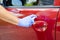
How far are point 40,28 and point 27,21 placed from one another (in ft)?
0.76

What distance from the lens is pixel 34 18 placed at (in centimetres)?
335

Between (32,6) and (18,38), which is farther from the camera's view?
(32,6)

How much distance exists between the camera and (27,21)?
3.34 metres

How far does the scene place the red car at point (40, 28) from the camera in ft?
10.5

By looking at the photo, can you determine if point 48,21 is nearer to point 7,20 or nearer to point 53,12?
point 53,12

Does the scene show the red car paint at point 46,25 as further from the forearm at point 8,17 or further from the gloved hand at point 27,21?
the forearm at point 8,17

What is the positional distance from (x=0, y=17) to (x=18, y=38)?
1.43ft

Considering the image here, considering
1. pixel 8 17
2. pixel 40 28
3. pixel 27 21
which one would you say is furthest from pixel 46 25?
pixel 8 17

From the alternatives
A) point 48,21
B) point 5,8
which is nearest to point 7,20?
point 5,8

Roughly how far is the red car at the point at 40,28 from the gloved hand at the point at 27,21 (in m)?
0.06

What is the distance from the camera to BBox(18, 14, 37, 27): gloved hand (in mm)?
3293

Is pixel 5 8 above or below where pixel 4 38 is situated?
above

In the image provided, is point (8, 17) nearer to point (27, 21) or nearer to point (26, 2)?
point (27, 21)

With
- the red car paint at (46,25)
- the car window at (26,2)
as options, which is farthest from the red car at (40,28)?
the car window at (26,2)
